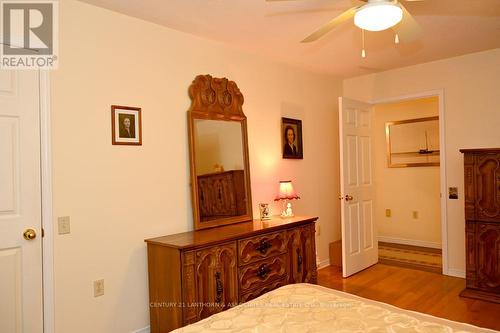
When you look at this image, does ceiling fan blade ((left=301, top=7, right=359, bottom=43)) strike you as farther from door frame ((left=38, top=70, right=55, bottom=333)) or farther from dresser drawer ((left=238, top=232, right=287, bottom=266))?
door frame ((left=38, top=70, right=55, bottom=333))

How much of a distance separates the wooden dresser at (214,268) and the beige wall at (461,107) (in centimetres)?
208

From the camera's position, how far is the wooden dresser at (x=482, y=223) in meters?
3.41

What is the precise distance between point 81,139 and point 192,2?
1.25 m

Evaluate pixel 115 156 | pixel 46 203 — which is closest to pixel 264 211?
pixel 115 156

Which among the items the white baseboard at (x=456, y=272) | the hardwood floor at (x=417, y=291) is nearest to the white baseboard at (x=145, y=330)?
the hardwood floor at (x=417, y=291)

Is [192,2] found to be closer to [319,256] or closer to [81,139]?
[81,139]

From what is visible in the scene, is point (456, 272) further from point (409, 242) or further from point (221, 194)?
point (221, 194)

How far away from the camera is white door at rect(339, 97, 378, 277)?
13.4 feet

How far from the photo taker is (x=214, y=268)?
2650mm

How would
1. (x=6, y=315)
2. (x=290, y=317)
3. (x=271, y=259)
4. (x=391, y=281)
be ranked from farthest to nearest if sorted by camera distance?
(x=391, y=281), (x=271, y=259), (x=6, y=315), (x=290, y=317)

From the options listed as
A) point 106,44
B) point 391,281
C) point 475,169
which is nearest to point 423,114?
point 475,169

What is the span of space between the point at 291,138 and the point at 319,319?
2.79 m

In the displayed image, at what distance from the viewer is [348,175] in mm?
4168

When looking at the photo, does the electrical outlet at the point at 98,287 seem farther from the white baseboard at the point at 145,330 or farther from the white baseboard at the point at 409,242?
the white baseboard at the point at 409,242
